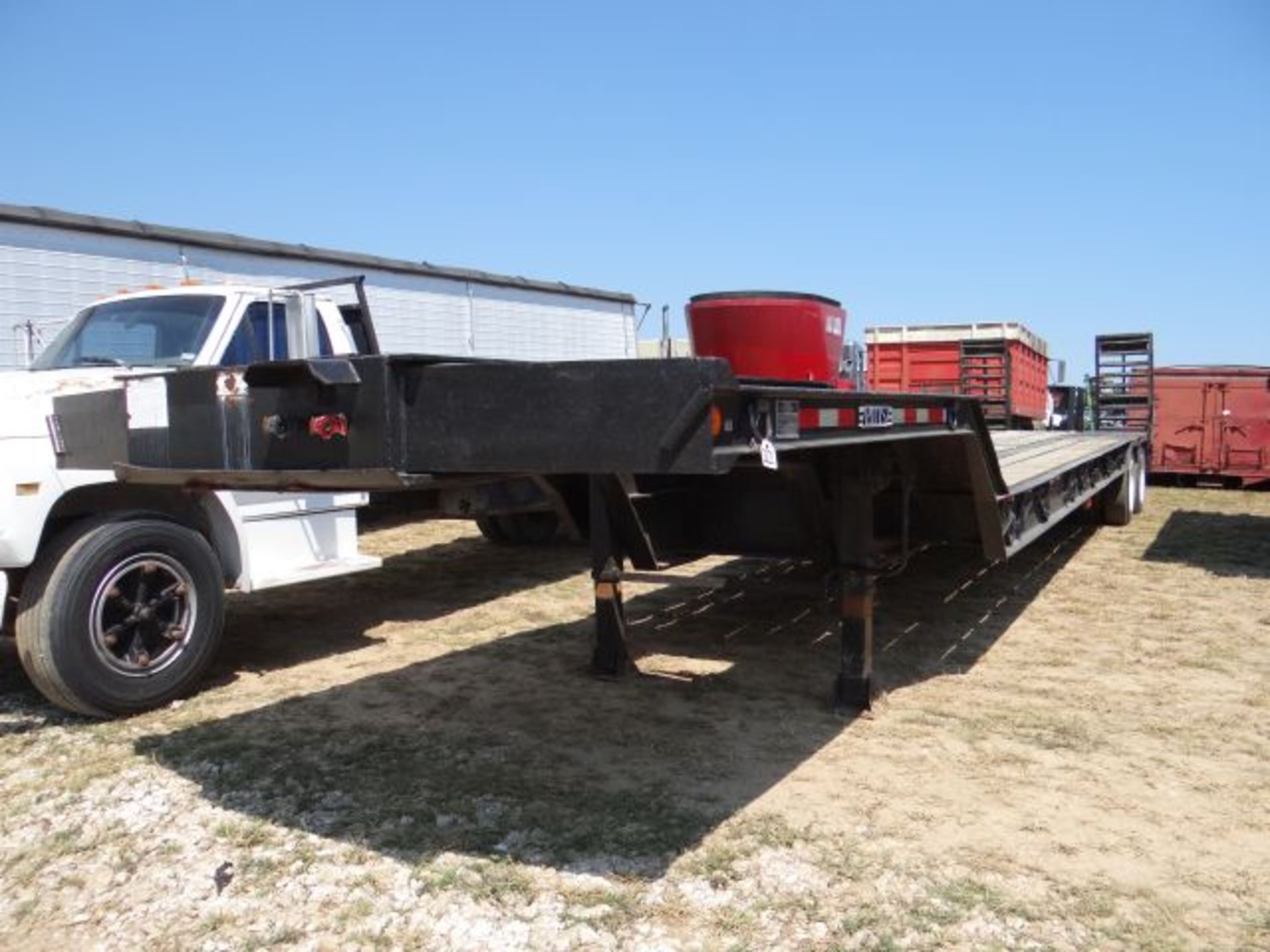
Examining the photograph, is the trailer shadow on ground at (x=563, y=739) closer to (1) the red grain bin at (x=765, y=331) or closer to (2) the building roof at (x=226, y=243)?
(1) the red grain bin at (x=765, y=331)

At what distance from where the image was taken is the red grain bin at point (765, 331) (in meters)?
5.54

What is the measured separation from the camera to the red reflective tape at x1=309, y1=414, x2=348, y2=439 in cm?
262

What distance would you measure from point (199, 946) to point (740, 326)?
155 inches

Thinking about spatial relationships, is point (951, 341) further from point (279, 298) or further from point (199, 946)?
point (199, 946)

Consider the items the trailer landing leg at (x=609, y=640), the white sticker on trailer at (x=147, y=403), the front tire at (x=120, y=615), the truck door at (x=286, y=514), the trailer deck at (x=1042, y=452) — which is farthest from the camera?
the trailer deck at (x=1042, y=452)

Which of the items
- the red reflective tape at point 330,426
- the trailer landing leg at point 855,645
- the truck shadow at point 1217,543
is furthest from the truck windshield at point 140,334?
the truck shadow at point 1217,543

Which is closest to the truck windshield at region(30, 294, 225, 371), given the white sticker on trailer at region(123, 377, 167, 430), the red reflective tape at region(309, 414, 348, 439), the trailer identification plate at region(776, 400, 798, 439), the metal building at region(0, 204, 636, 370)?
the metal building at region(0, 204, 636, 370)

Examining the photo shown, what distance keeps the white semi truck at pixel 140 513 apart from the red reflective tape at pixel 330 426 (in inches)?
28.4

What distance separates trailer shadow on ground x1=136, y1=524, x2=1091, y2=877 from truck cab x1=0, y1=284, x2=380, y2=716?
19.8 inches

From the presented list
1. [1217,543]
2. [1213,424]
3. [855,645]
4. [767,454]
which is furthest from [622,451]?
[1213,424]

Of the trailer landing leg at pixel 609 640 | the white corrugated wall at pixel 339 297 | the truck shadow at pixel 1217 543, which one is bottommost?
the truck shadow at pixel 1217 543

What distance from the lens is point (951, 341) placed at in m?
14.2

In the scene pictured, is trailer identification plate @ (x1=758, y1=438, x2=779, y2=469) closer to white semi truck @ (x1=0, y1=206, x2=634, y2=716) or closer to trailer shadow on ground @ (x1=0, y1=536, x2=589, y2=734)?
white semi truck @ (x1=0, y1=206, x2=634, y2=716)

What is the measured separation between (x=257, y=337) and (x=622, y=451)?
12.9ft
